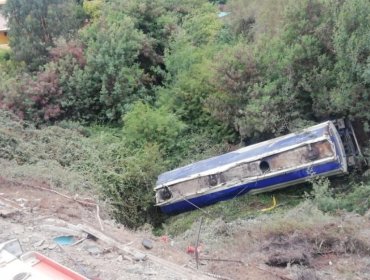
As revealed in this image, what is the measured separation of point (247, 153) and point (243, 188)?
0.89 meters

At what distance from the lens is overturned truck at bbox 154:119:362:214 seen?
1013 centimetres

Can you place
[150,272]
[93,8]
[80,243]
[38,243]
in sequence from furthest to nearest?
[93,8] → [80,243] → [38,243] → [150,272]

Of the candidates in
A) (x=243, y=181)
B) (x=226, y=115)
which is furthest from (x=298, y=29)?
(x=243, y=181)

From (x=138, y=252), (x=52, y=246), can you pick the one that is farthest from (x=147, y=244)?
(x=52, y=246)

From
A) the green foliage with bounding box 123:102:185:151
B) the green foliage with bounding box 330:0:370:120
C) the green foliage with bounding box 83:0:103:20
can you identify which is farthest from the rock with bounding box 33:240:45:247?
the green foliage with bounding box 83:0:103:20

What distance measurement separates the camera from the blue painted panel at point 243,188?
10.1 metres

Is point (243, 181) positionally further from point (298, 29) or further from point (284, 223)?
point (298, 29)

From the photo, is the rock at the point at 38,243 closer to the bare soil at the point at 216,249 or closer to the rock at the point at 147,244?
the bare soil at the point at 216,249

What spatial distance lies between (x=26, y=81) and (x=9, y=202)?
6.95 meters

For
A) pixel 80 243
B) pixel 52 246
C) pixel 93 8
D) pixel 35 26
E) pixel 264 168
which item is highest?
pixel 93 8

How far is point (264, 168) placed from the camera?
10516 mm

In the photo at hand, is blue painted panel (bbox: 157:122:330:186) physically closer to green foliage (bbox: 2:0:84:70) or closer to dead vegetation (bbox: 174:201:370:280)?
dead vegetation (bbox: 174:201:370:280)

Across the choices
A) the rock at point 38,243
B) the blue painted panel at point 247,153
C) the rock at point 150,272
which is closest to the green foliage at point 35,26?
the blue painted panel at point 247,153

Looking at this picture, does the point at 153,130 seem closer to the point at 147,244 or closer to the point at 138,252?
the point at 147,244
